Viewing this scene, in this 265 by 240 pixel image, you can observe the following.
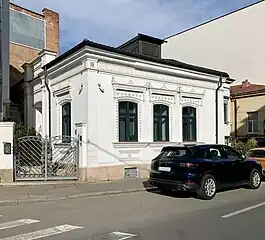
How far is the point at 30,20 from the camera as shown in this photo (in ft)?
106

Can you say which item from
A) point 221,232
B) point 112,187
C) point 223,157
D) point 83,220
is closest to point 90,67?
point 112,187

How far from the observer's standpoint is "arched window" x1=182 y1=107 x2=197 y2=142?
19.0m

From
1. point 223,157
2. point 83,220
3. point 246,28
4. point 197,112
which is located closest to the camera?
point 83,220

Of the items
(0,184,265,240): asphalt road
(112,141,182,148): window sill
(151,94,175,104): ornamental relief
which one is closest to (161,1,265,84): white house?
(151,94,175,104): ornamental relief

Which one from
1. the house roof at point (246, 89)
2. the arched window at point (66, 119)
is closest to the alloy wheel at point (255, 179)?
the arched window at point (66, 119)

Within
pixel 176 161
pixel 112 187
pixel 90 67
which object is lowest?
pixel 112 187

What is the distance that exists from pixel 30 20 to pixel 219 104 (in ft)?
63.5

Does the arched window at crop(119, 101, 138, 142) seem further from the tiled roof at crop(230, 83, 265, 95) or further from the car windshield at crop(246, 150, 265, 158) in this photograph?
the tiled roof at crop(230, 83, 265, 95)

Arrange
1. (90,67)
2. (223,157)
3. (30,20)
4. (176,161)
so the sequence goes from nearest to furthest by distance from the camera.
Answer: (176,161)
(223,157)
(90,67)
(30,20)

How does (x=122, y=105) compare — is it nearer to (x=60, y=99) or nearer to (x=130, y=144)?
(x=130, y=144)

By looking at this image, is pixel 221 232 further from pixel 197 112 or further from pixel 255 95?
pixel 255 95

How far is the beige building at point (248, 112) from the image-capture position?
32312 mm

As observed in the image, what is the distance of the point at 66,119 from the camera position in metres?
17.3

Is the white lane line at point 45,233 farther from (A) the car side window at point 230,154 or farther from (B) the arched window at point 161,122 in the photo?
(B) the arched window at point 161,122
